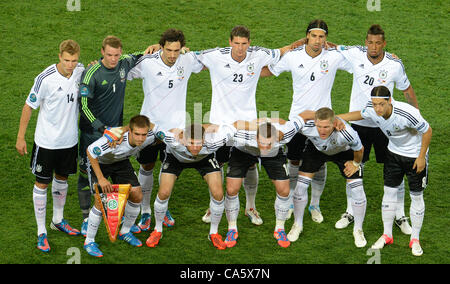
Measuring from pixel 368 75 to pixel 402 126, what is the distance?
1.14m

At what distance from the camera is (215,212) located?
11281 mm

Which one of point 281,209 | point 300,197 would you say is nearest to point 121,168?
point 281,209

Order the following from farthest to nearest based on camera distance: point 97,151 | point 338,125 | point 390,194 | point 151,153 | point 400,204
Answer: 1. point 400,204
2. point 151,153
3. point 390,194
4. point 338,125
5. point 97,151

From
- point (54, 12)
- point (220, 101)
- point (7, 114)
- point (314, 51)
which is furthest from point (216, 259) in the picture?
point (54, 12)

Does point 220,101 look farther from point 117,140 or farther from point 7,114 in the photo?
point 7,114

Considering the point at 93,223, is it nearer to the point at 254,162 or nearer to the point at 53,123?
the point at 53,123

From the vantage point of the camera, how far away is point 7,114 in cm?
1493

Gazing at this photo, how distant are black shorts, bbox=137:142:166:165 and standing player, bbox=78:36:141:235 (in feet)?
1.79

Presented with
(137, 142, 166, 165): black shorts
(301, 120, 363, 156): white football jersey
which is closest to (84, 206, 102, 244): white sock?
(137, 142, 166, 165): black shorts

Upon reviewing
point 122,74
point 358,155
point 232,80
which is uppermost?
point 122,74

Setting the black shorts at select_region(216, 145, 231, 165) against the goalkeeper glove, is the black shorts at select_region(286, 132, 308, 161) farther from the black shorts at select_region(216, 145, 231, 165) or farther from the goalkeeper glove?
the goalkeeper glove

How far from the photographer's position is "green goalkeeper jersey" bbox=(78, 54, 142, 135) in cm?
1091

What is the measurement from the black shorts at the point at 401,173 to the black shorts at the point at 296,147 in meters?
1.18
